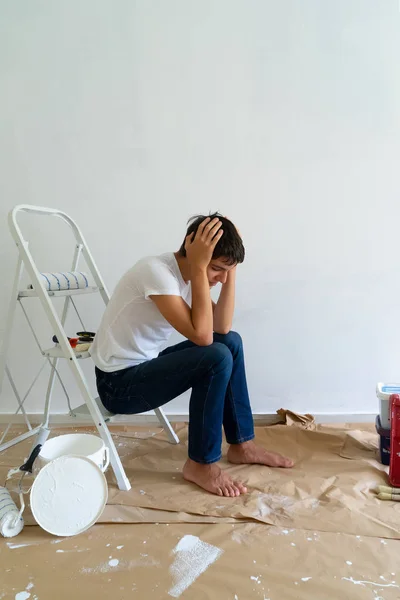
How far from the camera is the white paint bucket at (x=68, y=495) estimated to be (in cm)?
122

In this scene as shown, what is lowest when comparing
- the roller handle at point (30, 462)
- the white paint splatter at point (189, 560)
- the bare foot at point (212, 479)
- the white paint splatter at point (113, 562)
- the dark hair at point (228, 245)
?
the bare foot at point (212, 479)

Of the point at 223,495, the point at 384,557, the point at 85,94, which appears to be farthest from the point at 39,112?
the point at 384,557

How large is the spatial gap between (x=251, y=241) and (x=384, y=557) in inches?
46.4

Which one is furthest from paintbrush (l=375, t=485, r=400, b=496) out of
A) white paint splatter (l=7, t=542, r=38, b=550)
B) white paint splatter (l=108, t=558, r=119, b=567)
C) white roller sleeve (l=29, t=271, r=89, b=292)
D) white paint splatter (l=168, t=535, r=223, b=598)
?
white roller sleeve (l=29, t=271, r=89, b=292)

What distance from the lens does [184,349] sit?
1.46m

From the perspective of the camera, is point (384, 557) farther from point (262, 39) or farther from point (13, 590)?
point (262, 39)

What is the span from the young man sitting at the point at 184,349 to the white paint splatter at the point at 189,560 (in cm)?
24

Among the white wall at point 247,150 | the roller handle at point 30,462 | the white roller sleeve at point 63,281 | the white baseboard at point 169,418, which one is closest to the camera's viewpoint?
the roller handle at point 30,462

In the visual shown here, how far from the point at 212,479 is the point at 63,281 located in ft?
2.51

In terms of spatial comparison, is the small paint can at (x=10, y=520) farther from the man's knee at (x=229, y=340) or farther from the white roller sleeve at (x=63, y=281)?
the man's knee at (x=229, y=340)

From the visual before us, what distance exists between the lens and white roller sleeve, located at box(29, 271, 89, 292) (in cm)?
151

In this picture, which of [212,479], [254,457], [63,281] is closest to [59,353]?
[63,281]

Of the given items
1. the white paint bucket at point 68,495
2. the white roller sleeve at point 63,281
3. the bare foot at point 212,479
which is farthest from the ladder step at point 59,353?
the bare foot at point 212,479

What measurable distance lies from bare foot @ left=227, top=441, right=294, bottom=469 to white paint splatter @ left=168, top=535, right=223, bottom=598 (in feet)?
1.39
